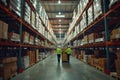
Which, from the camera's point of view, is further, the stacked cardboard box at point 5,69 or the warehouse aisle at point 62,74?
the warehouse aisle at point 62,74

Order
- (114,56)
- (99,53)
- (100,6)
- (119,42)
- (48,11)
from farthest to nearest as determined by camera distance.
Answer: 1. (48,11)
2. (99,53)
3. (114,56)
4. (100,6)
5. (119,42)

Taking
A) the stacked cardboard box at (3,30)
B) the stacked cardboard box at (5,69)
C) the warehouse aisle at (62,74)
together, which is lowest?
the warehouse aisle at (62,74)

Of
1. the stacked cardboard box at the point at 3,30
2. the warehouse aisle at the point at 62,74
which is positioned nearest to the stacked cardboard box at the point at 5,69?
the warehouse aisle at the point at 62,74

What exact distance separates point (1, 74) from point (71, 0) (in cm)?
1305

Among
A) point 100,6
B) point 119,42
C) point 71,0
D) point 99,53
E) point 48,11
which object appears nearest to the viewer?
point 119,42

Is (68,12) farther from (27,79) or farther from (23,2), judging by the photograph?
(27,79)

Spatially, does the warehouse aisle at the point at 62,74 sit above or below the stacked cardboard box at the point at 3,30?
below

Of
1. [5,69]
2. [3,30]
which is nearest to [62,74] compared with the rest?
[5,69]

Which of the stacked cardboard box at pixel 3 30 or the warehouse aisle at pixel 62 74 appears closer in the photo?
Answer: the stacked cardboard box at pixel 3 30

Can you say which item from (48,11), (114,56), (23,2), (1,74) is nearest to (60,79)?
(1,74)

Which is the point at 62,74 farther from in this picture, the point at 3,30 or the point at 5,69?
the point at 3,30

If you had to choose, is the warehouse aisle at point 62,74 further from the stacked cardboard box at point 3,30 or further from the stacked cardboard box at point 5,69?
the stacked cardboard box at point 3,30

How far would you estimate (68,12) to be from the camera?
2048cm

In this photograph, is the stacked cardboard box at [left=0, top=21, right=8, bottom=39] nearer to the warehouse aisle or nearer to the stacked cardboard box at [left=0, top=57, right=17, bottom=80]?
the stacked cardboard box at [left=0, top=57, right=17, bottom=80]
